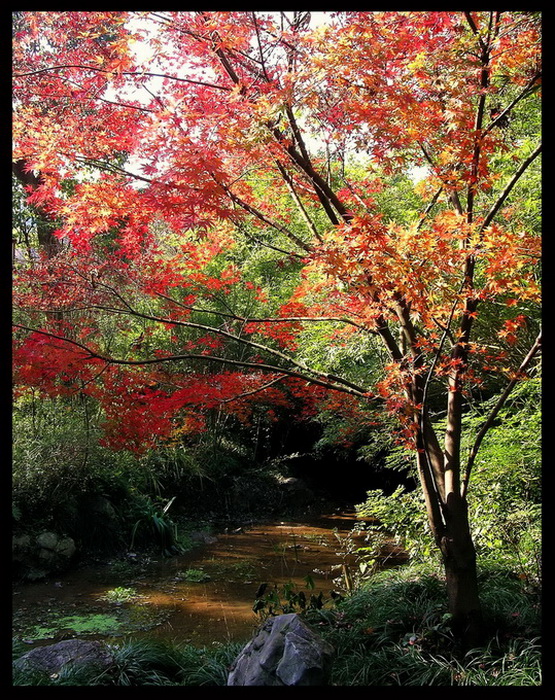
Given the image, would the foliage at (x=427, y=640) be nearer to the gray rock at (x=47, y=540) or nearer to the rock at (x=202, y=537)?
the gray rock at (x=47, y=540)

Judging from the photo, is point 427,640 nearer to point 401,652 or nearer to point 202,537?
point 401,652

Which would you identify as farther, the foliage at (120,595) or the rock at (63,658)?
the foliage at (120,595)

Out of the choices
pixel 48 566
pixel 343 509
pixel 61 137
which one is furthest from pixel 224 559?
pixel 61 137

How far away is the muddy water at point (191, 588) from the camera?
A: 452 centimetres

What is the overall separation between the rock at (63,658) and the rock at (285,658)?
2.61ft

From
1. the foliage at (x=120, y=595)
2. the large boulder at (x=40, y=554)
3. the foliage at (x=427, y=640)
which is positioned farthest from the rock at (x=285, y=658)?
the large boulder at (x=40, y=554)

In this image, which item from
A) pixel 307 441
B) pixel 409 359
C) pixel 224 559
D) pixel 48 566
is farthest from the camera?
pixel 307 441

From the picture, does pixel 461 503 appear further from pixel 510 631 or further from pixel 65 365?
pixel 65 365

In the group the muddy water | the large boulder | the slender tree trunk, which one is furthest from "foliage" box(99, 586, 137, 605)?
the slender tree trunk

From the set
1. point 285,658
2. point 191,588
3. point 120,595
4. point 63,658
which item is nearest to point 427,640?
point 285,658

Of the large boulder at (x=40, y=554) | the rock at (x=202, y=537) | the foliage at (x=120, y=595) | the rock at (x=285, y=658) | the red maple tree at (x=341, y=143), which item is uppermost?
the red maple tree at (x=341, y=143)

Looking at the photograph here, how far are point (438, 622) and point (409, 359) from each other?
5.04ft

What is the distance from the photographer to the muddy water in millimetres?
4516

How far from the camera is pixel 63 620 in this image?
465 cm
